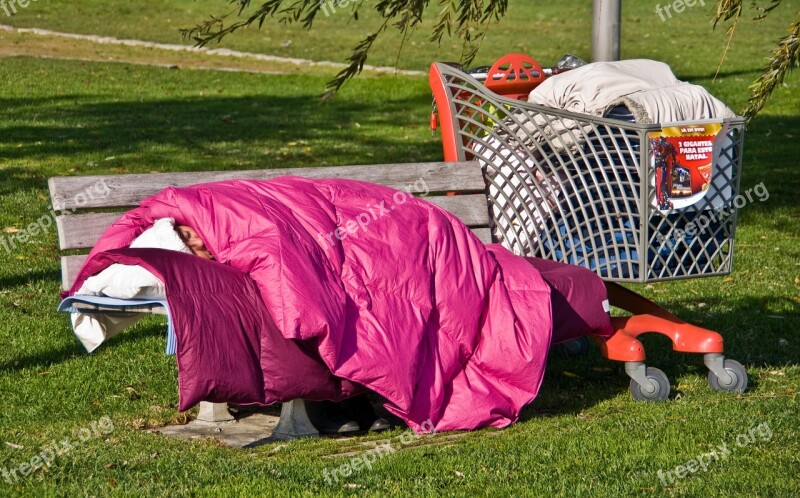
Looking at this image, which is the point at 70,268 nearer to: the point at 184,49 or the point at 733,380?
the point at 733,380

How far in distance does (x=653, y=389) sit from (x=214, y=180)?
2164 mm

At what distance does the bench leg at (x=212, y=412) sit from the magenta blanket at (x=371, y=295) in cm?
73

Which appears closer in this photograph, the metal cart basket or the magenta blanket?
the magenta blanket

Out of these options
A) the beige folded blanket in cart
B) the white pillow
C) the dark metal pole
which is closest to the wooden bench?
the white pillow

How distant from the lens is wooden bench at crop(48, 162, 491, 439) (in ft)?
15.3

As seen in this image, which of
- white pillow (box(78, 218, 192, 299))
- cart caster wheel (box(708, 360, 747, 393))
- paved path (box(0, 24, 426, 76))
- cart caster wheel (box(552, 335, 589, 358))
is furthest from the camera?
paved path (box(0, 24, 426, 76))

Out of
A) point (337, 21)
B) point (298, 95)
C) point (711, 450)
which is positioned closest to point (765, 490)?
point (711, 450)

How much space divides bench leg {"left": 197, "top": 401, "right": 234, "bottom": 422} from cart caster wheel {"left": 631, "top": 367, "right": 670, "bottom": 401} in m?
1.81

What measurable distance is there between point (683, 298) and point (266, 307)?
3.85 m

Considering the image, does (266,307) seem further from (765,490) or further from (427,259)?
(765,490)

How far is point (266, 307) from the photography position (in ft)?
13.5

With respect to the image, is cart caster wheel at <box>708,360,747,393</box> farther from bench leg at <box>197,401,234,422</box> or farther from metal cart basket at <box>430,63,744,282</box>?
bench leg at <box>197,401,234,422</box>

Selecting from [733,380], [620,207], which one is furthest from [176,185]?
[733,380]

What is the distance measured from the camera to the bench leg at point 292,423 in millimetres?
4480
